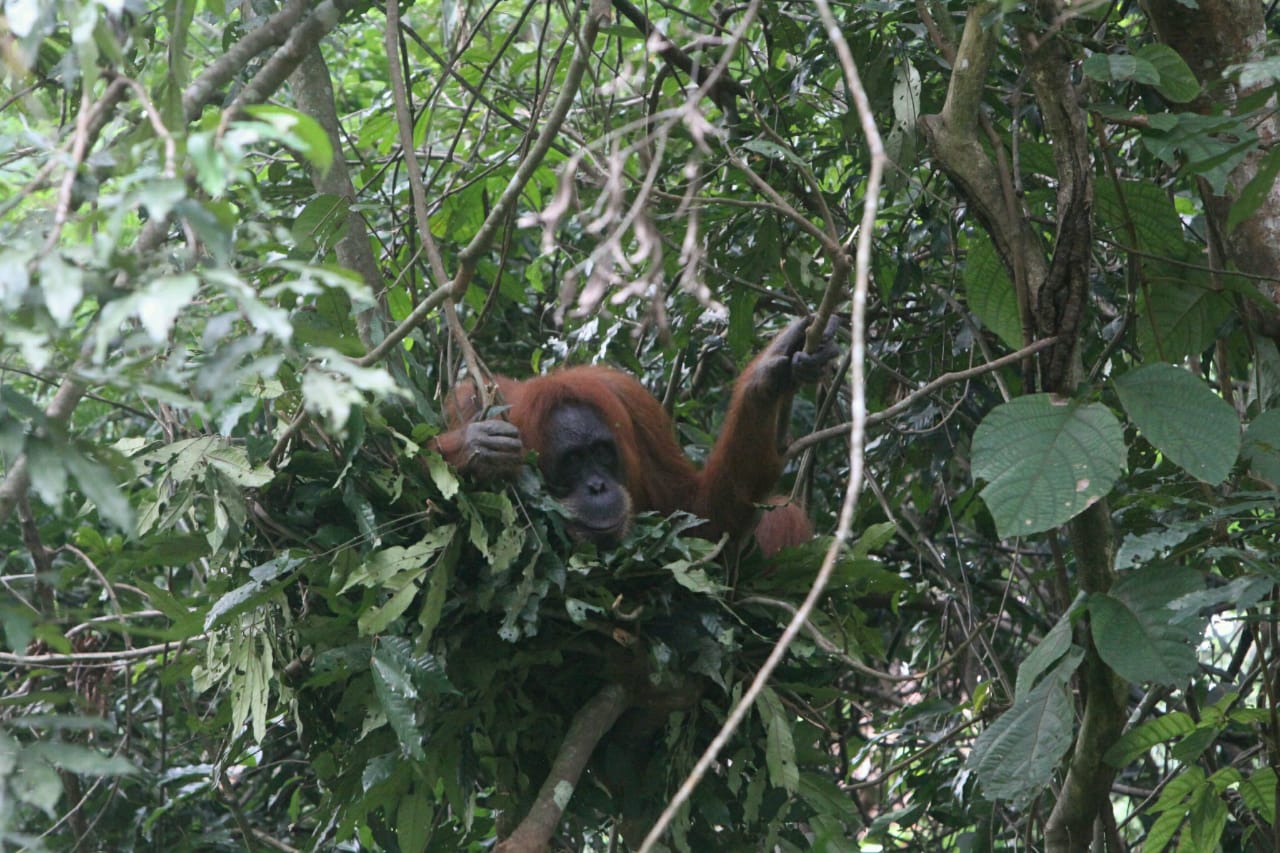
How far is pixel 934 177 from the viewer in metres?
3.51

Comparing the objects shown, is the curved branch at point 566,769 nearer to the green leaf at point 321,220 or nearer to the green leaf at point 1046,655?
the green leaf at point 1046,655

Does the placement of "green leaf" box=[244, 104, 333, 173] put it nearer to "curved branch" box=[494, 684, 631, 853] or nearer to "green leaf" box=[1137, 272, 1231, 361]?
"curved branch" box=[494, 684, 631, 853]

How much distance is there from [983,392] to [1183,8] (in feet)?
3.65

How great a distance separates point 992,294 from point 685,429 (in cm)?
112

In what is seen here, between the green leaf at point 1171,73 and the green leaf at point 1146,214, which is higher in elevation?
the green leaf at point 1171,73

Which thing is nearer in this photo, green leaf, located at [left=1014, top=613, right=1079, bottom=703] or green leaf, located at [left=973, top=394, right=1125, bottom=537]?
green leaf, located at [left=973, top=394, right=1125, bottom=537]

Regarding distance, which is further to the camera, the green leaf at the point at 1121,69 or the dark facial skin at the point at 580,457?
the dark facial skin at the point at 580,457

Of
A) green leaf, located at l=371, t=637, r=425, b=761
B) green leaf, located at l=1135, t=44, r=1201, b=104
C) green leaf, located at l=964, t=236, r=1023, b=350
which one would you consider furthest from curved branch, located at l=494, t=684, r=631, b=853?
green leaf, located at l=1135, t=44, r=1201, b=104

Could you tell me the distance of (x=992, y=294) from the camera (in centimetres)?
272

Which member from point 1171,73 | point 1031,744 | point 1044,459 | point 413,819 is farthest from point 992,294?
point 413,819

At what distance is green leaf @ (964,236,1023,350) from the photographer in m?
2.71

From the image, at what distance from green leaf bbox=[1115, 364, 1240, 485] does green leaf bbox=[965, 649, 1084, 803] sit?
16.0 inches

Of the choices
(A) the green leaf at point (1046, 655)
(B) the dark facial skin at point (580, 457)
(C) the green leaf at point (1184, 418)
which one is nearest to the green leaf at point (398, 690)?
(B) the dark facial skin at point (580, 457)

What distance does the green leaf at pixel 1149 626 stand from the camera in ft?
7.07
